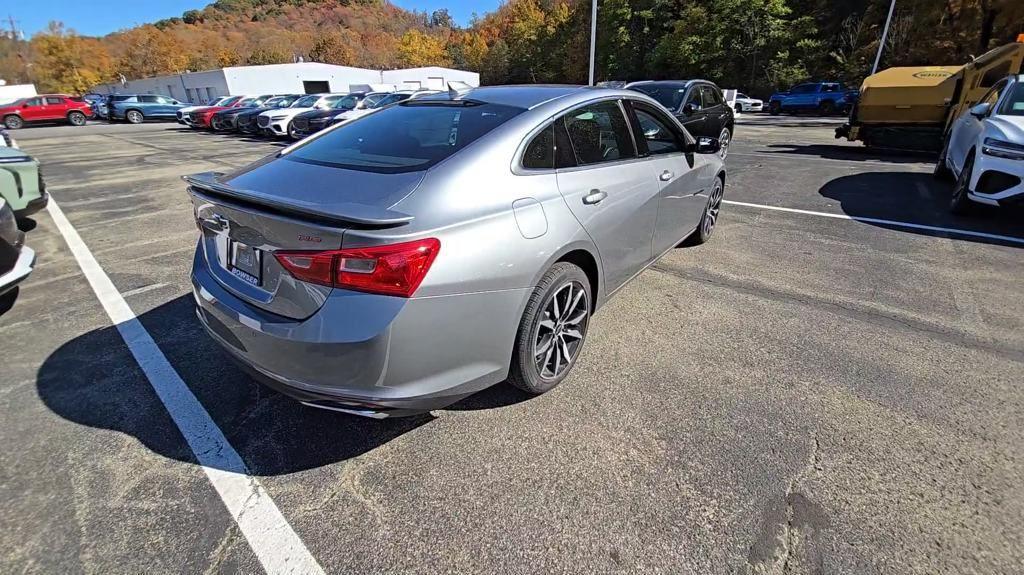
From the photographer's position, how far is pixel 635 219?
10.6ft

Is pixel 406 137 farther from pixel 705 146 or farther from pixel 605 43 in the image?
pixel 605 43

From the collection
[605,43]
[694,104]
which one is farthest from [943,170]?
[605,43]

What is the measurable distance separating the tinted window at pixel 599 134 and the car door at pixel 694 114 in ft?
23.1

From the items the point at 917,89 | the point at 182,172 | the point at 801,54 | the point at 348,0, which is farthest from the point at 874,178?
the point at 348,0

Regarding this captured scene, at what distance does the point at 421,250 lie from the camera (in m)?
1.88

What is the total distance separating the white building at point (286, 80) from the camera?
4788cm

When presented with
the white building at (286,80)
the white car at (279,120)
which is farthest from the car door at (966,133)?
the white building at (286,80)

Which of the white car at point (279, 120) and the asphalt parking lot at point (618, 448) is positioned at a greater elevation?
the white car at point (279, 120)

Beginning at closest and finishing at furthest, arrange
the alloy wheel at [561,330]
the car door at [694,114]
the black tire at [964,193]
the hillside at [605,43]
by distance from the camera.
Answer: the alloy wheel at [561,330] → the black tire at [964,193] → the car door at [694,114] → the hillside at [605,43]

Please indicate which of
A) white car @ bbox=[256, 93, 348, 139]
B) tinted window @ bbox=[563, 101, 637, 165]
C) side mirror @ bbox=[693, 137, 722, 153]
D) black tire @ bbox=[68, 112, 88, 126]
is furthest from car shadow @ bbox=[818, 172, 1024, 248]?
black tire @ bbox=[68, 112, 88, 126]

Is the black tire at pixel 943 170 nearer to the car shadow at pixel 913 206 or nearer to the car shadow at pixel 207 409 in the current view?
the car shadow at pixel 913 206

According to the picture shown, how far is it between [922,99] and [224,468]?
13.6 metres

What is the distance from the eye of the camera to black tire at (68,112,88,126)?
93.2 ft

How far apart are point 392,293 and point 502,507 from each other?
1.01 m
